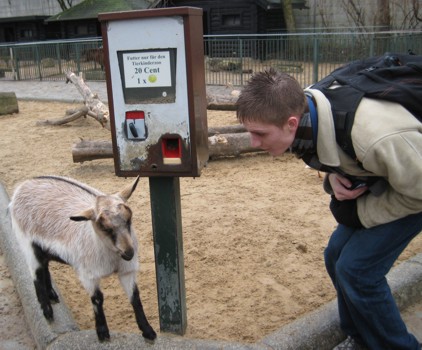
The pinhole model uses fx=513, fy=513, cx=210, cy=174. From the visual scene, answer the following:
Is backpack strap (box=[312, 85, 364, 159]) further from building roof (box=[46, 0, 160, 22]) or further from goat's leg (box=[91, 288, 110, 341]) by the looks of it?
building roof (box=[46, 0, 160, 22])

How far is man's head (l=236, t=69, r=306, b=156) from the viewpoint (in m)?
1.97

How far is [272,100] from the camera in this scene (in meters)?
1.96

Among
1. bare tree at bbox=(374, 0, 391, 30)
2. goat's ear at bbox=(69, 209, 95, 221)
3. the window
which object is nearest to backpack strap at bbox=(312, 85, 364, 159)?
goat's ear at bbox=(69, 209, 95, 221)

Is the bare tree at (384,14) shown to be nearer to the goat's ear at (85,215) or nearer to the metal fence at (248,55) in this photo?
the metal fence at (248,55)

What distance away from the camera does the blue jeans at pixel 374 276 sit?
2.19 meters

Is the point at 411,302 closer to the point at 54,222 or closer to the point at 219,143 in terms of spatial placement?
the point at 54,222

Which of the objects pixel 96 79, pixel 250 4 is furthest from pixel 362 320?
pixel 250 4

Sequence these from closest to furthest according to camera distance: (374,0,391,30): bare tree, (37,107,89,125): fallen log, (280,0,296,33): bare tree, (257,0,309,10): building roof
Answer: (37,107,89,125): fallen log < (374,0,391,30): bare tree < (280,0,296,33): bare tree < (257,0,309,10): building roof

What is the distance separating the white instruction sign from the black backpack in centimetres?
68

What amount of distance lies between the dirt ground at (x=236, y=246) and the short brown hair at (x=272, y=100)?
140 centimetres

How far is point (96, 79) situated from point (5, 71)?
15.7ft

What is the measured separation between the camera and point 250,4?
20109mm

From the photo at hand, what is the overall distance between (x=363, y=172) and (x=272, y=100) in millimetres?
494

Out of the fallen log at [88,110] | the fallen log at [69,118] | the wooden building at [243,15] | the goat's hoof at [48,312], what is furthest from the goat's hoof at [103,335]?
the wooden building at [243,15]
